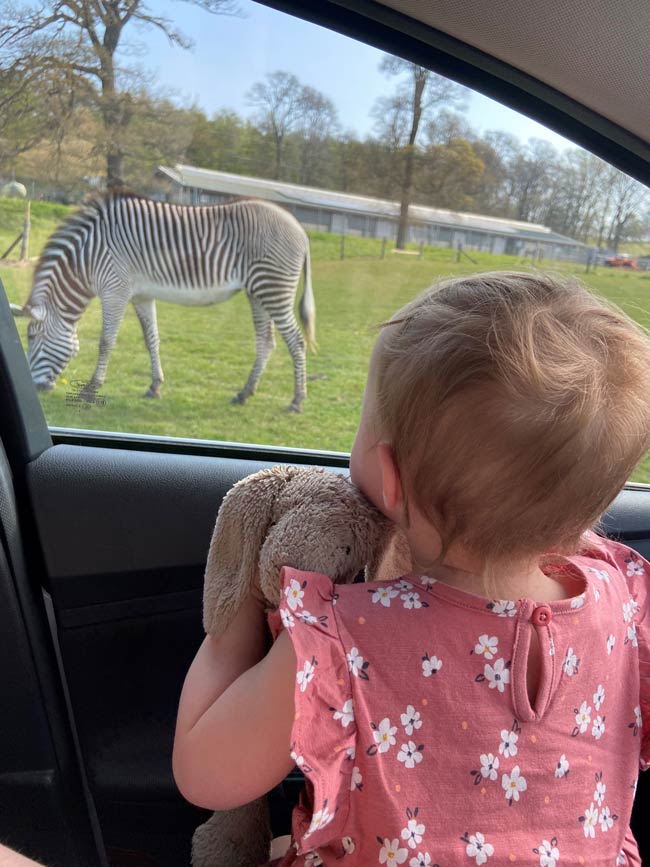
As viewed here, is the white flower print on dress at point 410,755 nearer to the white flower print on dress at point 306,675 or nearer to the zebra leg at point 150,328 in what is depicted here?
the white flower print on dress at point 306,675

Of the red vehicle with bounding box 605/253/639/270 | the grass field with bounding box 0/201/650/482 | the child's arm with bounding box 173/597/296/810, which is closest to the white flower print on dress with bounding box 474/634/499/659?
the child's arm with bounding box 173/597/296/810

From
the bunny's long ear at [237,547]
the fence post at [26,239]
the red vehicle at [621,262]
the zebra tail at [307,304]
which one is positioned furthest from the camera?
the zebra tail at [307,304]

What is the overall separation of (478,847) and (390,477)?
419 mm

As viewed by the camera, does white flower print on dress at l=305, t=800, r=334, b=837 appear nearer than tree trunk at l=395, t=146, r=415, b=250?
Yes

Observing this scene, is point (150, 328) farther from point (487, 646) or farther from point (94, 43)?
point (487, 646)

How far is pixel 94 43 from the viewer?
2773mm

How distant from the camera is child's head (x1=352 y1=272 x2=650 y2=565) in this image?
2.50 ft

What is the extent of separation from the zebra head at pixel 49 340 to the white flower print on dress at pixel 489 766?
1602 mm

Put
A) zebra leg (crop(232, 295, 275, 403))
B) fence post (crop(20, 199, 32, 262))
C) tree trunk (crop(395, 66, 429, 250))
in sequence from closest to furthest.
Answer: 1. fence post (crop(20, 199, 32, 262))
2. zebra leg (crop(232, 295, 275, 403))
3. tree trunk (crop(395, 66, 429, 250))

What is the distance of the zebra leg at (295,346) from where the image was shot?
3574 mm

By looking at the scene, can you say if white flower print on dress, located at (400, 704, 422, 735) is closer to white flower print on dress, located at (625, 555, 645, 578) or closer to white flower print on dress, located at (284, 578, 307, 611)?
white flower print on dress, located at (284, 578, 307, 611)

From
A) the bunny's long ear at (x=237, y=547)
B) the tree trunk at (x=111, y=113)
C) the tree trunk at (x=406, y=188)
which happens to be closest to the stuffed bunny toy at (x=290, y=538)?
the bunny's long ear at (x=237, y=547)

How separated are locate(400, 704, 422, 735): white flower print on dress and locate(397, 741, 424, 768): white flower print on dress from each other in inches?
0.6

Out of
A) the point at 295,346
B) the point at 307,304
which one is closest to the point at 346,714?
the point at 295,346
